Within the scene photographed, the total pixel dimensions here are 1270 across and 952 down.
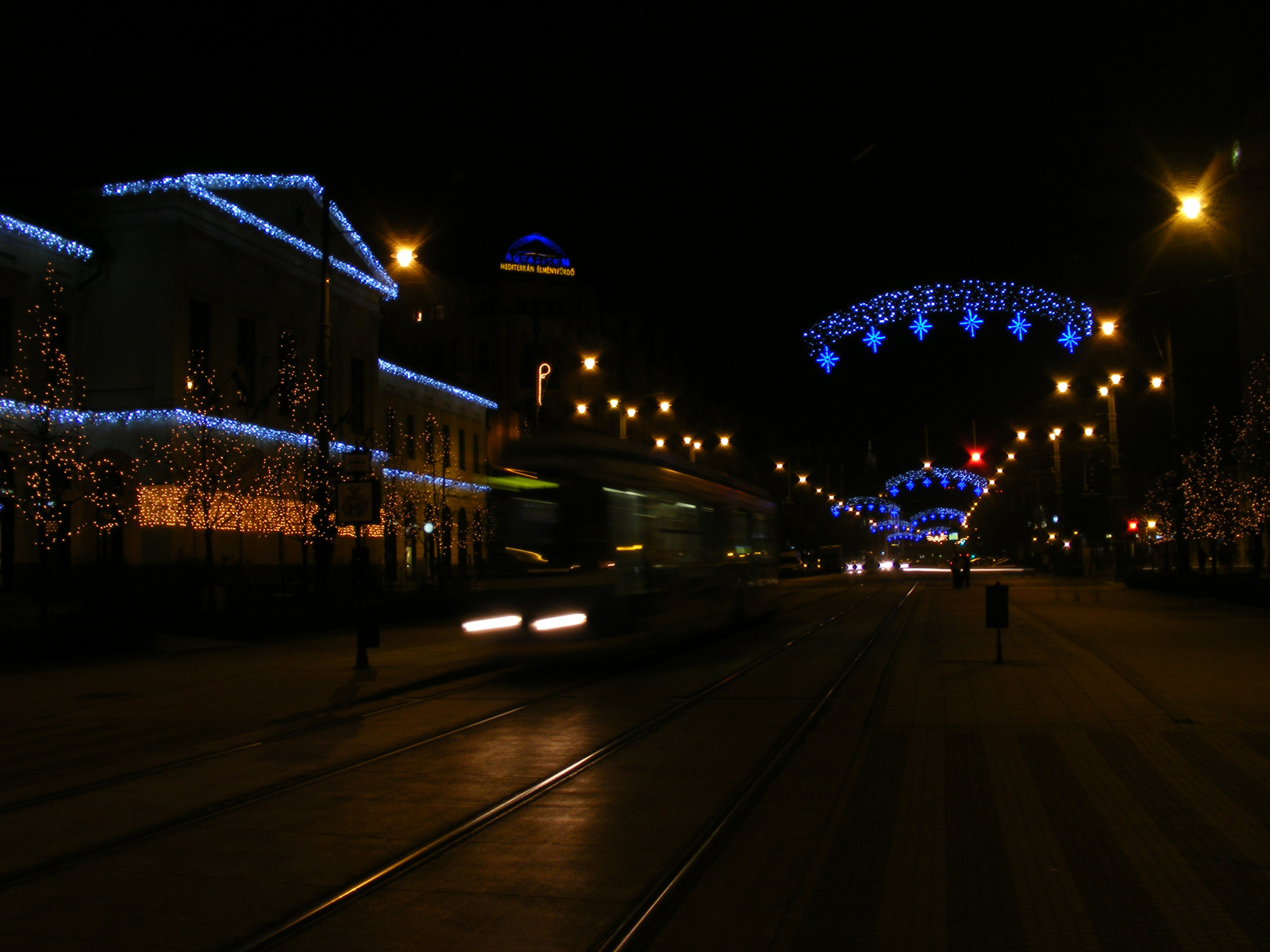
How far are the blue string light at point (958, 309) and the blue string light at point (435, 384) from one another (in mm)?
26847

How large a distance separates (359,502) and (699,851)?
Answer: 41.5 feet

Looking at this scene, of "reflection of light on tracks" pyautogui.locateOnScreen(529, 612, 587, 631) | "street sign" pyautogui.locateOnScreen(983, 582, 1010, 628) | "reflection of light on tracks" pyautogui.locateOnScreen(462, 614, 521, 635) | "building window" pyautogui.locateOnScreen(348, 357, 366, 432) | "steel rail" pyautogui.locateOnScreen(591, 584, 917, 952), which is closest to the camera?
"steel rail" pyautogui.locateOnScreen(591, 584, 917, 952)

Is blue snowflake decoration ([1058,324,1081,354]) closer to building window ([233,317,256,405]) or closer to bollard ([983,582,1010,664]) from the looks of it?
bollard ([983,582,1010,664])

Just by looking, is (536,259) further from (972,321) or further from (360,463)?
(360,463)

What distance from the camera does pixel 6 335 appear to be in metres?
33.2

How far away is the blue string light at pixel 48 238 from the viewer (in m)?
32.8

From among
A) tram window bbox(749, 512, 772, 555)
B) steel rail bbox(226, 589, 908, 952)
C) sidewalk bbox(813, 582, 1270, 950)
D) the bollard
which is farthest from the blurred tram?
tram window bbox(749, 512, 772, 555)

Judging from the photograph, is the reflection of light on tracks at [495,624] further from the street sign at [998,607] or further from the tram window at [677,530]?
the street sign at [998,607]

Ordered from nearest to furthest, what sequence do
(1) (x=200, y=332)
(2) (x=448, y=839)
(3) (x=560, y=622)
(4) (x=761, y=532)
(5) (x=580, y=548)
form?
1. (2) (x=448, y=839)
2. (3) (x=560, y=622)
3. (5) (x=580, y=548)
4. (4) (x=761, y=532)
5. (1) (x=200, y=332)

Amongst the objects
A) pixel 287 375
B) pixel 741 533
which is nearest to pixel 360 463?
pixel 741 533

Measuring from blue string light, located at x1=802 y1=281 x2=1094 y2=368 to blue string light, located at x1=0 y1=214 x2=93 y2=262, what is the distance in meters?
22.8

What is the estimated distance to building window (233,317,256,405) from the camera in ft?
134

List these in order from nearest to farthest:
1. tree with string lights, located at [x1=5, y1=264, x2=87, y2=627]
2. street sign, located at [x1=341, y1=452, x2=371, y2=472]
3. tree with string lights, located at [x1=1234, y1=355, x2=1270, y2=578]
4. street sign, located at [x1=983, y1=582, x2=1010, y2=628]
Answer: street sign, located at [x1=983, y1=582, x2=1010, y2=628] < street sign, located at [x1=341, y1=452, x2=371, y2=472] < tree with string lights, located at [x1=5, y1=264, x2=87, y2=627] < tree with string lights, located at [x1=1234, y1=355, x2=1270, y2=578]

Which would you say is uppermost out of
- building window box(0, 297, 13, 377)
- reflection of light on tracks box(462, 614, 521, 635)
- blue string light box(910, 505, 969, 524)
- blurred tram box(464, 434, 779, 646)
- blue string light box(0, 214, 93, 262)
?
blue string light box(0, 214, 93, 262)
